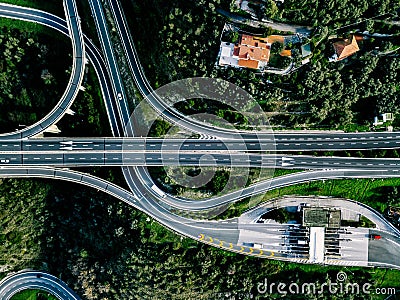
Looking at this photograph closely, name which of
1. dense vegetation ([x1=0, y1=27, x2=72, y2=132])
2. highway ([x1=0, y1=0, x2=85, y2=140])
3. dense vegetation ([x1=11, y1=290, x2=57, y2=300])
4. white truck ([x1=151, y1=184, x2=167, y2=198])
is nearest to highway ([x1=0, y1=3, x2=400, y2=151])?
highway ([x1=0, y1=0, x2=85, y2=140])

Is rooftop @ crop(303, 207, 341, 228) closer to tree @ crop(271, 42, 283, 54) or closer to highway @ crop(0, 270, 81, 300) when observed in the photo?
tree @ crop(271, 42, 283, 54)

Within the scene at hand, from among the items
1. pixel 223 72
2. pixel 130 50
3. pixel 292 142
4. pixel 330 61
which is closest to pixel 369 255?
pixel 292 142

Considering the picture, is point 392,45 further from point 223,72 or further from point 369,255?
point 369,255

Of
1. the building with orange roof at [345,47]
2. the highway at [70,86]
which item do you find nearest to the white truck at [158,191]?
the highway at [70,86]

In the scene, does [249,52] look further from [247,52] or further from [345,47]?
[345,47]

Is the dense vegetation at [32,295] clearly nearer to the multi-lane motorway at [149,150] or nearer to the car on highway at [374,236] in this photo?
the multi-lane motorway at [149,150]

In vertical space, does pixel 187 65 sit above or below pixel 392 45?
below
